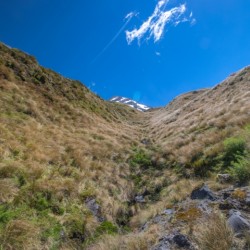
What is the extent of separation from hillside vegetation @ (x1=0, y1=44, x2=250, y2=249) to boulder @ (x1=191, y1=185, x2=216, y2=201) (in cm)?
34

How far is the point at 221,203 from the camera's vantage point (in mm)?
6324

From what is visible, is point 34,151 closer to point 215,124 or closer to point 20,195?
point 20,195

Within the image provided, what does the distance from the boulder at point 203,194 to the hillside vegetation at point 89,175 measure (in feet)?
1.12

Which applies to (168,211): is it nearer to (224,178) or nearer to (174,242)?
(224,178)

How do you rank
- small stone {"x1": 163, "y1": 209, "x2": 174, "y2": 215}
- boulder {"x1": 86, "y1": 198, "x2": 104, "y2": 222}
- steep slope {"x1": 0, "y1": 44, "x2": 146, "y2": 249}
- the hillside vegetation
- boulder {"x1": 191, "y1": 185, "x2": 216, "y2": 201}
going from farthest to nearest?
boulder {"x1": 86, "y1": 198, "x2": 104, "y2": 222} < small stone {"x1": 163, "y1": 209, "x2": 174, "y2": 215} < steep slope {"x1": 0, "y1": 44, "x2": 146, "y2": 249} < boulder {"x1": 191, "y1": 185, "x2": 216, "y2": 201} < the hillside vegetation

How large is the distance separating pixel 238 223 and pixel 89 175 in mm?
7633

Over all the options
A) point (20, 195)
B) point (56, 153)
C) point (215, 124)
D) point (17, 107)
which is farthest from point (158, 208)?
point (17, 107)

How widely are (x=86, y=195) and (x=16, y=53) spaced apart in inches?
805

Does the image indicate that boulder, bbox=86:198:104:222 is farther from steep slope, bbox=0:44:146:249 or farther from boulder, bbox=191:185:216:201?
boulder, bbox=191:185:216:201

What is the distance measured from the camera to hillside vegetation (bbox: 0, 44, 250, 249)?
21.2ft

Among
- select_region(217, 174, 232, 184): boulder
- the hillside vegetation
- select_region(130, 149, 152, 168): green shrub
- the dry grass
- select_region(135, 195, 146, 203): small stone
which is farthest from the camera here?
select_region(130, 149, 152, 168): green shrub

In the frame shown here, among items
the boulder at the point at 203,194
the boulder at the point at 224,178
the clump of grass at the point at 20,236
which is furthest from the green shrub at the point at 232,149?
the clump of grass at the point at 20,236

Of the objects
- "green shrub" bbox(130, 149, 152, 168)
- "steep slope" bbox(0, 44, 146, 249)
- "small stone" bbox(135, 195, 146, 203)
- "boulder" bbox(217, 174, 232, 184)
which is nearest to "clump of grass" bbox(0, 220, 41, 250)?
"steep slope" bbox(0, 44, 146, 249)

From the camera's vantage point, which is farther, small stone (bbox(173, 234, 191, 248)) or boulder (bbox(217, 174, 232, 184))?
boulder (bbox(217, 174, 232, 184))
